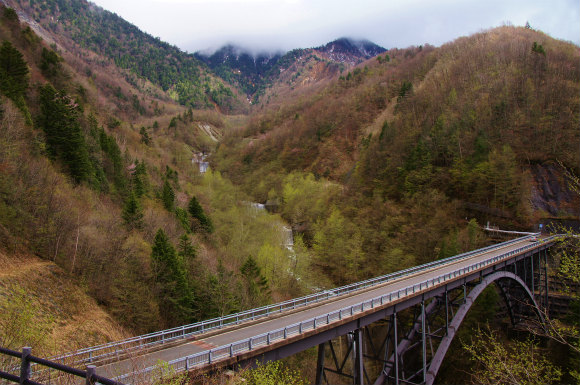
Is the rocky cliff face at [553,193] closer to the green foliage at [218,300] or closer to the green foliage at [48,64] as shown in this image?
the green foliage at [218,300]

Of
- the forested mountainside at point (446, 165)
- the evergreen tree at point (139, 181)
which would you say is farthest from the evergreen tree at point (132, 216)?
the forested mountainside at point (446, 165)

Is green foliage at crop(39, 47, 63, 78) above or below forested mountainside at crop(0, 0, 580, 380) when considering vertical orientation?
above

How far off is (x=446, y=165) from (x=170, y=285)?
156 feet

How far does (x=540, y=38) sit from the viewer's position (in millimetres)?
86438

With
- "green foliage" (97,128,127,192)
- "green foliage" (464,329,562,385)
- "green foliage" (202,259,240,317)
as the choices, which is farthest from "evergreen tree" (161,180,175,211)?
"green foliage" (464,329,562,385)

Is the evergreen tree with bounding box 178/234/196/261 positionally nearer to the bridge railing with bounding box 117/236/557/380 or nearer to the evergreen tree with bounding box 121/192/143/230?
the evergreen tree with bounding box 121/192/143/230

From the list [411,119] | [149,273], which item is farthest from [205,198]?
[411,119]

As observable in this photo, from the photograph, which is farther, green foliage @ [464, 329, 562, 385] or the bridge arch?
the bridge arch

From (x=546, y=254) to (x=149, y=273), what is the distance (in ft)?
144

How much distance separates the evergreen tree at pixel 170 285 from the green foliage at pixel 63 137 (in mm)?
18017

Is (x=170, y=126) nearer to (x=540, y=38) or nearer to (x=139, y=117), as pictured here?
(x=139, y=117)

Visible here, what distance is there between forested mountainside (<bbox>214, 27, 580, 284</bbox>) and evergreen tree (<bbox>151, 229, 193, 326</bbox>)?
1065 inches

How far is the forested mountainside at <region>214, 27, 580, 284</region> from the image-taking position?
47.8 meters

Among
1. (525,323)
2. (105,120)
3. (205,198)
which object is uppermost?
(105,120)
